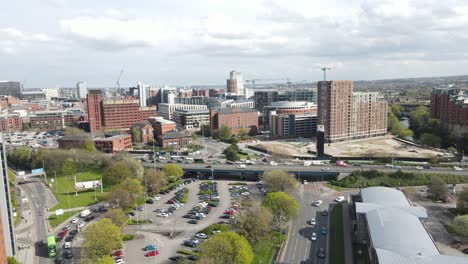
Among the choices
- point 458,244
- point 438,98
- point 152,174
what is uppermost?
point 438,98

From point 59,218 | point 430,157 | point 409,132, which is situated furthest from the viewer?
point 409,132

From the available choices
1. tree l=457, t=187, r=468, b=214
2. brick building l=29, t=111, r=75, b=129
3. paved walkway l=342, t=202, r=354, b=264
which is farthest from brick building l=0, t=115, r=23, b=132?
tree l=457, t=187, r=468, b=214

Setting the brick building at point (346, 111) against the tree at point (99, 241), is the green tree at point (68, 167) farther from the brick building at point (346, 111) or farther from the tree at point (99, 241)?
the brick building at point (346, 111)

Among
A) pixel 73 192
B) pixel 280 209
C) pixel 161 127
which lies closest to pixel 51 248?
pixel 73 192

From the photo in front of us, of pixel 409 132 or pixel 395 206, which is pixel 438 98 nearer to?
pixel 409 132

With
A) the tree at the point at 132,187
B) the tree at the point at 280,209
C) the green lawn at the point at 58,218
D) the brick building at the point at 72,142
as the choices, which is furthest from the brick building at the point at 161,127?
the tree at the point at 280,209

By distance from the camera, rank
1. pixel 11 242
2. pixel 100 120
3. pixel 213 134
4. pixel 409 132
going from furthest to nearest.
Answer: pixel 100 120, pixel 213 134, pixel 409 132, pixel 11 242

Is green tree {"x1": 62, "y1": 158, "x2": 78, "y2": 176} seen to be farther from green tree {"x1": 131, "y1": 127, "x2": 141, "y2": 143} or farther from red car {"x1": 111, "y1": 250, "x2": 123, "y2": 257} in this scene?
red car {"x1": 111, "y1": 250, "x2": 123, "y2": 257}

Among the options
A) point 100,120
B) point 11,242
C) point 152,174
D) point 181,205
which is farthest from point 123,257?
point 100,120
